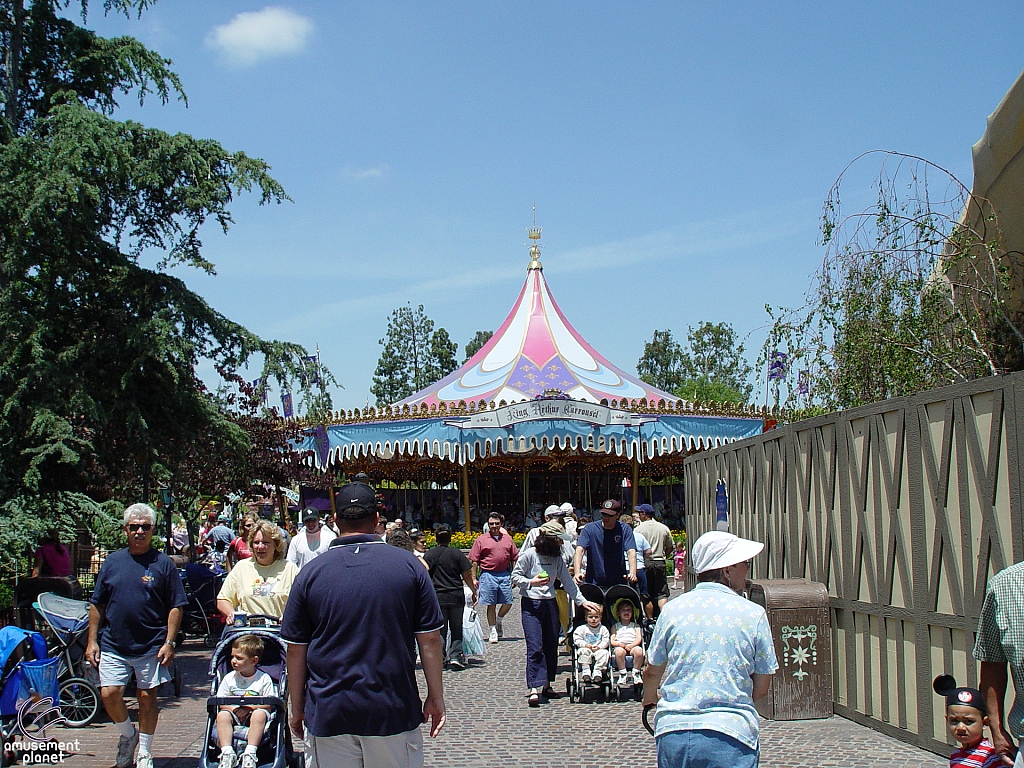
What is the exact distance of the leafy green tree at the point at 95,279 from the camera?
8.47 m

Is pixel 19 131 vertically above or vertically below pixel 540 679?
above

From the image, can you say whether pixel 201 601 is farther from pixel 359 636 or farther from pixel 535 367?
pixel 535 367

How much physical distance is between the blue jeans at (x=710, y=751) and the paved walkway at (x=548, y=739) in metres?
3.11

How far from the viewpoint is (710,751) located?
3283mm

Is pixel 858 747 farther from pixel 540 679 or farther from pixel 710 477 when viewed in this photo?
pixel 710 477

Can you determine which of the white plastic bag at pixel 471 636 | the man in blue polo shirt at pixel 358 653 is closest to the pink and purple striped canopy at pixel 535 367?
the white plastic bag at pixel 471 636

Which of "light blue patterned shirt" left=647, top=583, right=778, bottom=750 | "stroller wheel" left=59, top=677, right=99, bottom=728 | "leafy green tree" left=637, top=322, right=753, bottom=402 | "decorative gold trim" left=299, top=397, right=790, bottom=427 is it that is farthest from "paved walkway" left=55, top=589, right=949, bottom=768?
"leafy green tree" left=637, top=322, right=753, bottom=402

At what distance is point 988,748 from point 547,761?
2.79 m

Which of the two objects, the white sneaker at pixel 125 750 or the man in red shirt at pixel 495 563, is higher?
the man in red shirt at pixel 495 563

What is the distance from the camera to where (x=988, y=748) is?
466 cm

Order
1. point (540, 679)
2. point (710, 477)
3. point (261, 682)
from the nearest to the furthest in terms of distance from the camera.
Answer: point (261, 682), point (540, 679), point (710, 477)

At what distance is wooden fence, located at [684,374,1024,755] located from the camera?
5684mm

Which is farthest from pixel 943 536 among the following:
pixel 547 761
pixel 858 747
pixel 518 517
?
pixel 518 517

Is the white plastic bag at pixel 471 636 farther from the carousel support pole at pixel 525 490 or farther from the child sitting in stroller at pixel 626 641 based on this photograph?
the carousel support pole at pixel 525 490
